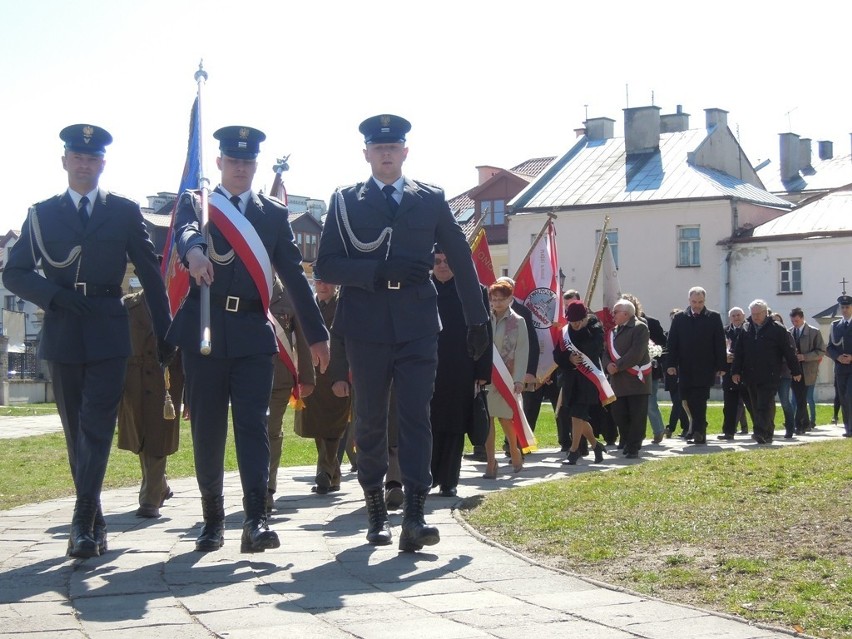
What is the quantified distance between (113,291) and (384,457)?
5.86ft

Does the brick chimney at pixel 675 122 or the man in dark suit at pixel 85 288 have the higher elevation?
the brick chimney at pixel 675 122

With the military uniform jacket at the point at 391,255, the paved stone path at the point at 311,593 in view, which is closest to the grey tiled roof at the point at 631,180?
the military uniform jacket at the point at 391,255

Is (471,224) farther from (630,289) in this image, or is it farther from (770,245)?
(770,245)

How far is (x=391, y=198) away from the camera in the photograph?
25.7 ft

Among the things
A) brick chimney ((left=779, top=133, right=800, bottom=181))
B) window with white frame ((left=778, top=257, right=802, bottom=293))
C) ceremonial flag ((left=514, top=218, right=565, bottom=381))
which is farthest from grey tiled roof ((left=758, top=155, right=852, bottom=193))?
ceremonial flag ((left=514, top=218, right=565, bottom=381))

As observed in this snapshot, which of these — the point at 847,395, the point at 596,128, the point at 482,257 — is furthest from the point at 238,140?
the point at 596,128

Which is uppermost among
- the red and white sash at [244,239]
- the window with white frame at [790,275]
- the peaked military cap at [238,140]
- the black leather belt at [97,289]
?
the window with white frame at [790,275]

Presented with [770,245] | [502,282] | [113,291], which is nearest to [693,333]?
[502,282]

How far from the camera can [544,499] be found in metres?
9.71

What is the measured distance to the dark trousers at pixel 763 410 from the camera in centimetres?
1778

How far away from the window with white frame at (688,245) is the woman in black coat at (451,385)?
157ft

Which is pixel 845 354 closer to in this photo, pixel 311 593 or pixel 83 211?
pixel 83 211

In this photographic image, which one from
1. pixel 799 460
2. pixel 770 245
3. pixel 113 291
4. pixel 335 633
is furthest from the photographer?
pixel 770 245

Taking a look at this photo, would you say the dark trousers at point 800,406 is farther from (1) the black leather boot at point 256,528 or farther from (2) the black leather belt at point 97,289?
(2) the black leather belt at point 97,289
